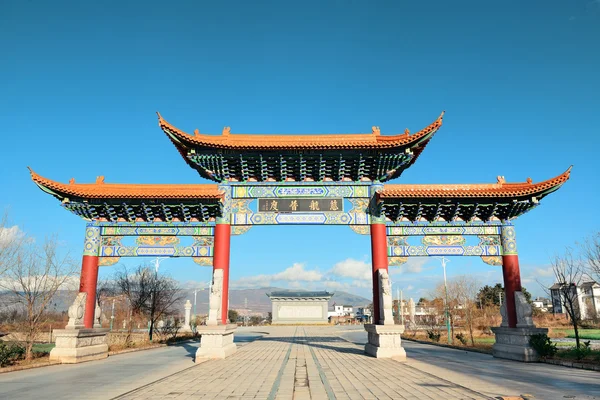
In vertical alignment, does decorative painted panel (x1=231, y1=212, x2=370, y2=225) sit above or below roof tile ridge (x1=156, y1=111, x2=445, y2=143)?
below

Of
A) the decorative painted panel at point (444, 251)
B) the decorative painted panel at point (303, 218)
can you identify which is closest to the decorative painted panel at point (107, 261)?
the decorative painted panel at point (303, 218)

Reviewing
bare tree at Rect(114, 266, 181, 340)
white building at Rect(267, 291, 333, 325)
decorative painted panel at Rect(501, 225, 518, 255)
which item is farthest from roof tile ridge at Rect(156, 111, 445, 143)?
white building at Rect(267, 291, 333, 325)

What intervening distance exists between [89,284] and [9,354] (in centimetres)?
340

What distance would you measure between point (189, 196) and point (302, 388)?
8.73 meters

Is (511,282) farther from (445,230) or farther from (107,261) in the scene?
(107,261)

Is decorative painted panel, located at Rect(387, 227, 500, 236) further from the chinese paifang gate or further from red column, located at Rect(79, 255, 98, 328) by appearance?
red column, located at Rect(79, 255, 98, 328)

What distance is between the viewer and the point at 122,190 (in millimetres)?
15031

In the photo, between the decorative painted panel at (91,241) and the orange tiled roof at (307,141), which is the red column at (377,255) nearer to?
the orange tiled roof at (307,141)

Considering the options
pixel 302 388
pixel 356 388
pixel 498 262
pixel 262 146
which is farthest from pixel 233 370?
pixel 498 262

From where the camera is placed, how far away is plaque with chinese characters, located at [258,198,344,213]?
15.1 m

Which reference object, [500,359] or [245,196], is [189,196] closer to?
[245,196]

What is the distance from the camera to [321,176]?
15461 mm

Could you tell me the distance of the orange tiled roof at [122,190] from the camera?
578 inches

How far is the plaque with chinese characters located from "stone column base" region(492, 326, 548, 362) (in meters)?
7.43
